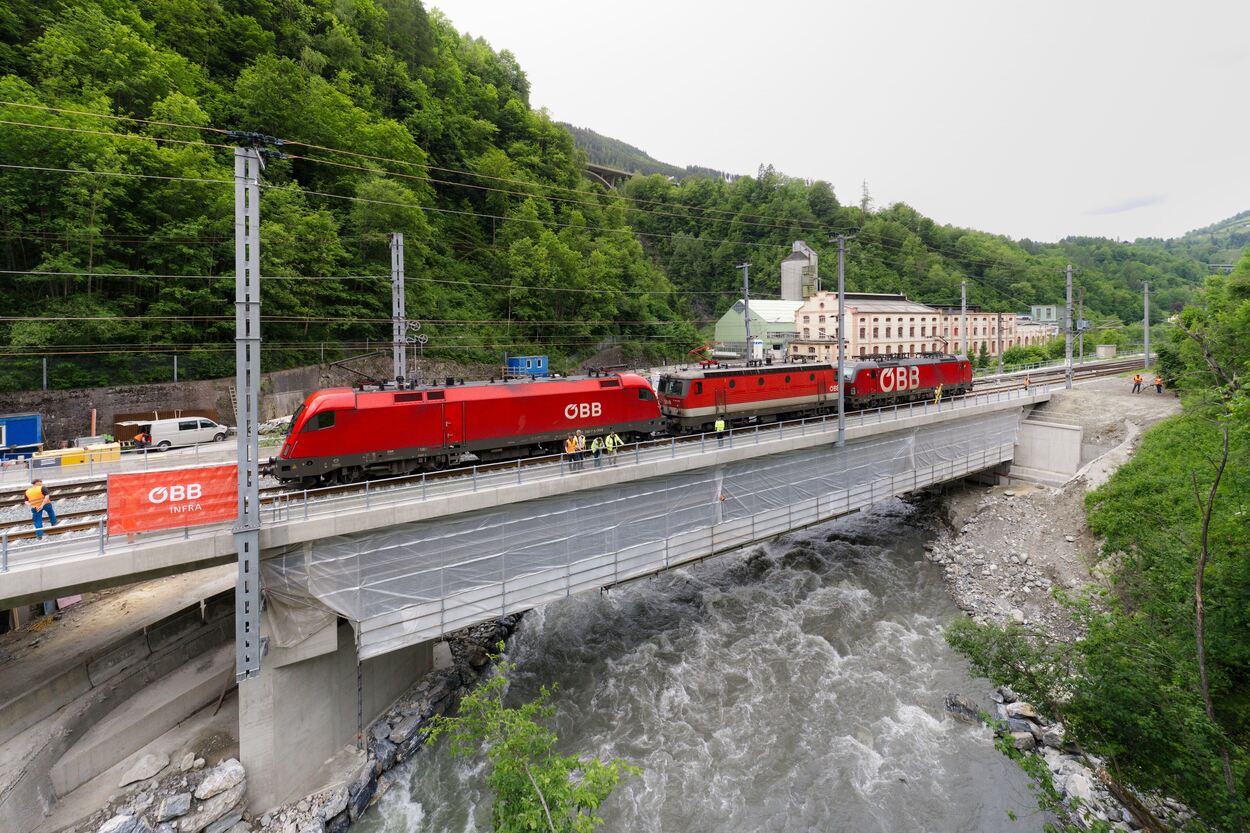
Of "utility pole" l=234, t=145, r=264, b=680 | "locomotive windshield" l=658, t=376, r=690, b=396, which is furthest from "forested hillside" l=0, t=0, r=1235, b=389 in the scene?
"locomotive windshield" l=658, t=376, r=690, b=396

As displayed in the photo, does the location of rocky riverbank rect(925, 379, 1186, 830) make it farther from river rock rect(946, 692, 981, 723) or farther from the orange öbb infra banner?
the orange öbb infra banner

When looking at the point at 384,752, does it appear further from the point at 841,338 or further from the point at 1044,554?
the point at 1044,554

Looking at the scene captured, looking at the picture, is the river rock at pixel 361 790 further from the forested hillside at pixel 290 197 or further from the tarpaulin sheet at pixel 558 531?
the forested hillside at pixel 290 197

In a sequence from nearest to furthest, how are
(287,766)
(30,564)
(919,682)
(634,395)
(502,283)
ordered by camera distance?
(30,564) → (287,766) → (919,682) → (634,395) → (502,283)

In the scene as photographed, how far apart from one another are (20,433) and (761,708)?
2726cm

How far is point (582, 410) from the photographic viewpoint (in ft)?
63.4

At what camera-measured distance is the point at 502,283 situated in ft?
132

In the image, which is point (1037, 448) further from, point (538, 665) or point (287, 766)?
point (287, 766)

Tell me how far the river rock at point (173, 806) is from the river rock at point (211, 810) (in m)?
0.16

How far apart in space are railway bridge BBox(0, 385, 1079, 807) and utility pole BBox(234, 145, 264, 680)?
0.58 metres

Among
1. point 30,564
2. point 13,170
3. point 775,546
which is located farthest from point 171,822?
point 13,170

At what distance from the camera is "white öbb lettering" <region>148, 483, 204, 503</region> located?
10898 millimetres

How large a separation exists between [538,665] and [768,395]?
14.9m

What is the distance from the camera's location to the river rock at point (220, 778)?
37.6ft
